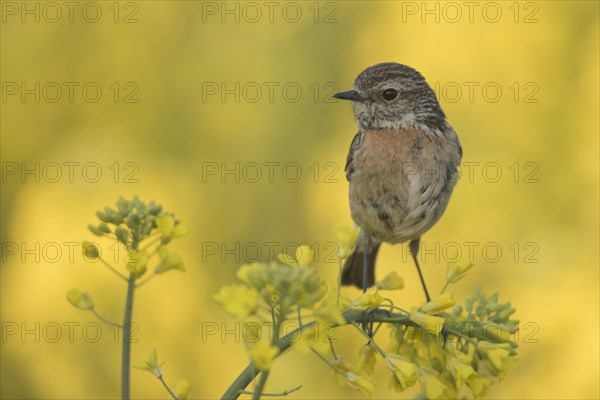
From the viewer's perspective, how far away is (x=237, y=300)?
1951mm

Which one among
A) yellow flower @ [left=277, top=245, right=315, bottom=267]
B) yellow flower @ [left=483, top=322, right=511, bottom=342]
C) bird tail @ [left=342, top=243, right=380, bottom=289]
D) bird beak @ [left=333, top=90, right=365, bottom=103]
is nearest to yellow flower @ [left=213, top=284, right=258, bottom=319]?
yellow flower @ [left=277, top=245, right=315, bottom=267]

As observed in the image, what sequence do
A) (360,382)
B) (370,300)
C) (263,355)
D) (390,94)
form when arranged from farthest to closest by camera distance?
(390,94), (360,382), (370,300), (263,355)

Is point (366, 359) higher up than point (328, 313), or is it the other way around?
point (328, 313)

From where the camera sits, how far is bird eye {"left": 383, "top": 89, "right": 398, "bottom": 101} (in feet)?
15.2

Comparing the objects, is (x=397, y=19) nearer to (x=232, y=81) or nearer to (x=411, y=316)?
(x=232, y=81)

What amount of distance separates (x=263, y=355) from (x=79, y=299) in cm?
66

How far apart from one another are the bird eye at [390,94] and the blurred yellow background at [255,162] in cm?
174

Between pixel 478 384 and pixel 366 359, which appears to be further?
pixel 366 359

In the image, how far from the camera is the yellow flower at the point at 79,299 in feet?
7.57

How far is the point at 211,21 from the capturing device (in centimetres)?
698

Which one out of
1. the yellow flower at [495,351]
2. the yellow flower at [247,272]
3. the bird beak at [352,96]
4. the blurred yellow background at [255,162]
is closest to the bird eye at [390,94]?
the bird beak at [352,96]

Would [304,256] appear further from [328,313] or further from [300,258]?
[328,313]

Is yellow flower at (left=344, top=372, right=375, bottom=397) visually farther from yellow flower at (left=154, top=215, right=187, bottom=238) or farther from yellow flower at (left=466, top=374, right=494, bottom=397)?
yellow flower at (left=154, top=215, right=187, bottom=238)

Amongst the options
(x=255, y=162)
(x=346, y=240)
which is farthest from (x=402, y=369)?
(x=255, y=162)
